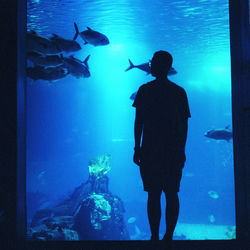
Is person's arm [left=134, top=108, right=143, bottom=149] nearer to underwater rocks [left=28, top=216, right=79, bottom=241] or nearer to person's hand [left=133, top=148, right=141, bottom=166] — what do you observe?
person's hand [left=133, top=148, right=141, bottom=166]

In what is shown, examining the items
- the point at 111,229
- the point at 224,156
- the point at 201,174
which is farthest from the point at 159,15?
the point at 224,156

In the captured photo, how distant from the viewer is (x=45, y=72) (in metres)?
5.11

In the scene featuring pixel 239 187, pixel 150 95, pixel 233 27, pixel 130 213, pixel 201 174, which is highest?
pixel 233 27

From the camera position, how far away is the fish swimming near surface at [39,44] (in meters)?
4.29

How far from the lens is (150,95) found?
8.37 ft

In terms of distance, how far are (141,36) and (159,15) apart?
428cm

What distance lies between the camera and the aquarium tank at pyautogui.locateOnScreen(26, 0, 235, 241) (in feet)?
19.1

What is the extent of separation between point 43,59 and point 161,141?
3365mm

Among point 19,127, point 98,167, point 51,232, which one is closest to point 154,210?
point 19,127

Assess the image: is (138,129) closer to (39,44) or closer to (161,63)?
(161,63)

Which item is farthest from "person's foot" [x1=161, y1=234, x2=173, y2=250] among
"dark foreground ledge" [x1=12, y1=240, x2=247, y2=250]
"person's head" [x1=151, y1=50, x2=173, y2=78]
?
"person's head" [x1=151, y1=50, x2=173, y2=78]

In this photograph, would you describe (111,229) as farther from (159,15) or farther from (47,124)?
(47,124)

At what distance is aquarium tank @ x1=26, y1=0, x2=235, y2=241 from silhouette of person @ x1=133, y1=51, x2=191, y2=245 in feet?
5.88

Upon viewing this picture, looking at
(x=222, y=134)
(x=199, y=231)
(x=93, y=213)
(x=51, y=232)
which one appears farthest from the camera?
(x=199, y=231)
